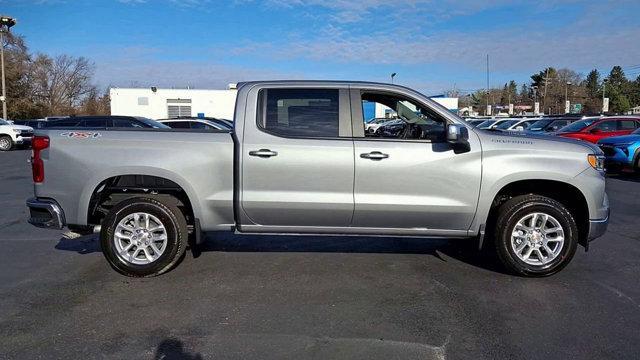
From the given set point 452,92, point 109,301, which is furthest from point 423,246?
point 452,92

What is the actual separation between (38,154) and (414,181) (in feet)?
12.4

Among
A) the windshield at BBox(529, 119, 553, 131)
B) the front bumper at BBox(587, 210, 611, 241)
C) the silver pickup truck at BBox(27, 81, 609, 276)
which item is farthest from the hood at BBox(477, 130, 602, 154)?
the windshield at BBox(529, 119, 553, 131)

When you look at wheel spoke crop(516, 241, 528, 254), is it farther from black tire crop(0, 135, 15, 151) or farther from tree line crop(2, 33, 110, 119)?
tree line crop(2, 33, 110, 119)

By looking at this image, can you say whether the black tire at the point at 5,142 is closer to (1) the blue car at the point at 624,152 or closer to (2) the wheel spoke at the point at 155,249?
(2) the wheel spoke at the point at 155,249

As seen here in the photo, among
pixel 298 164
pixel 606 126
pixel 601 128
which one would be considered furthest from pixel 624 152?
pixel 298 164

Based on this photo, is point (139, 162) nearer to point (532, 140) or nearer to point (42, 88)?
point (532, 140)

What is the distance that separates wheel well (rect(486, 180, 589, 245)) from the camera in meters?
5.18

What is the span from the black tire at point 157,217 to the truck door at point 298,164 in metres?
0.68

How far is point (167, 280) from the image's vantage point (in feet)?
16.7

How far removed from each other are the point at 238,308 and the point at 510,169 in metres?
2.95

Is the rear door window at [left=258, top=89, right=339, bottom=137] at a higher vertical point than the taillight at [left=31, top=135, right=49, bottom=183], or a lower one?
higher

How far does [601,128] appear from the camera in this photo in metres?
16.8

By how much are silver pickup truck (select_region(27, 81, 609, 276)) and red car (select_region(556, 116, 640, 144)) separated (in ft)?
41.6

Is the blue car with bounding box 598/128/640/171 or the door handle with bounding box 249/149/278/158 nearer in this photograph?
the door handle with bounding box 249/149/278/158
